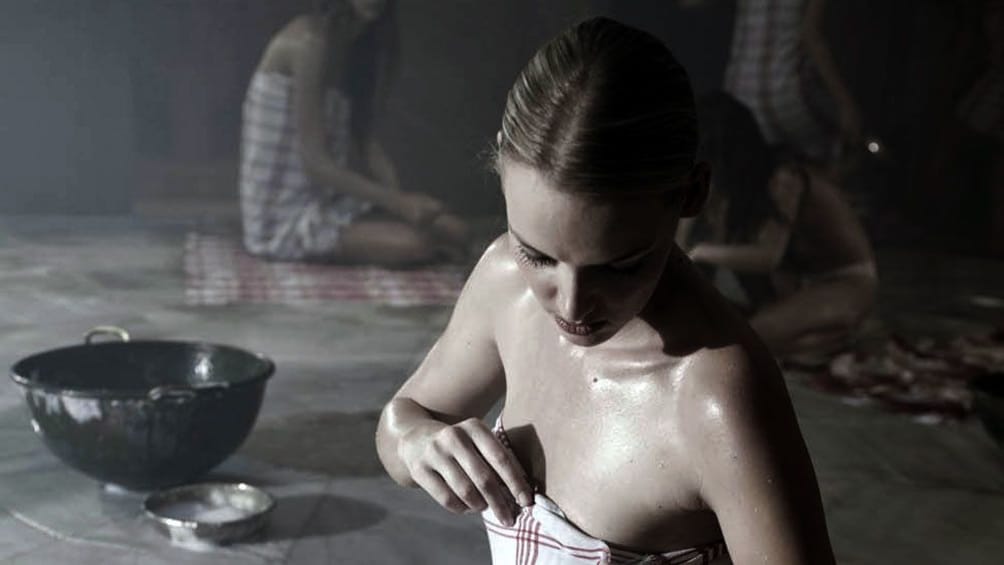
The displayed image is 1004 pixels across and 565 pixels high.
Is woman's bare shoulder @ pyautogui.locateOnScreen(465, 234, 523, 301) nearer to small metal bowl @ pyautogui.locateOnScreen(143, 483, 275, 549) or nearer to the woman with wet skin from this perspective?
the woman with wet skin

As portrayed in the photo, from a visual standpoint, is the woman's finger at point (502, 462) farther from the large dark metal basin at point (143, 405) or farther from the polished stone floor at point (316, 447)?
the large dark metal basin at point (143, 405)

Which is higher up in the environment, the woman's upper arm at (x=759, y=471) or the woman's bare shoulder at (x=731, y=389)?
the woman's bare shoulder at (x=731, y=389)

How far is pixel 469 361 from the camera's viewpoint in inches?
60.1

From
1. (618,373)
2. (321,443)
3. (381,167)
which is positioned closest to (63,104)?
(381,167)

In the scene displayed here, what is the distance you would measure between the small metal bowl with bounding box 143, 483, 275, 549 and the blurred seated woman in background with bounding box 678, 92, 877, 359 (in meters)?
1.97

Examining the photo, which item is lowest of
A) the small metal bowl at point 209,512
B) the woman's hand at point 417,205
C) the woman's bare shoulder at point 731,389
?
the small metal bowl at point 209,512

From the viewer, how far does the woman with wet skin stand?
1142 millimetres

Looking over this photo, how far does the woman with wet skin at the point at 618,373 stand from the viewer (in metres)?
1.14

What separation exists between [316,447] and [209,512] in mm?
524

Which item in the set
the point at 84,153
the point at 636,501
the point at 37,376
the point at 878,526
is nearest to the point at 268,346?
the point at 84,153

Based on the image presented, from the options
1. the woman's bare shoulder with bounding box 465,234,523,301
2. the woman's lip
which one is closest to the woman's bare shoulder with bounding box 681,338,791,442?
the woman's lip

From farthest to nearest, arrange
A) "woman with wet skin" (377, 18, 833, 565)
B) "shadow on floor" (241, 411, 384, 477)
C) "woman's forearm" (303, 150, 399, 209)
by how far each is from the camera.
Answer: "woman's forearm" (303, 150, 399, 209) < "shadow on floor" (241, 411, 384, 477) < "woman with wet skin" (377, 18, 833, 565)

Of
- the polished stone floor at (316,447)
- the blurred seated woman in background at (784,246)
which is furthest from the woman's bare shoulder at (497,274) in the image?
the blurred seated woman in background at (784,246)

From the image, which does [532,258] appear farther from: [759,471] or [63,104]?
[63,104]
